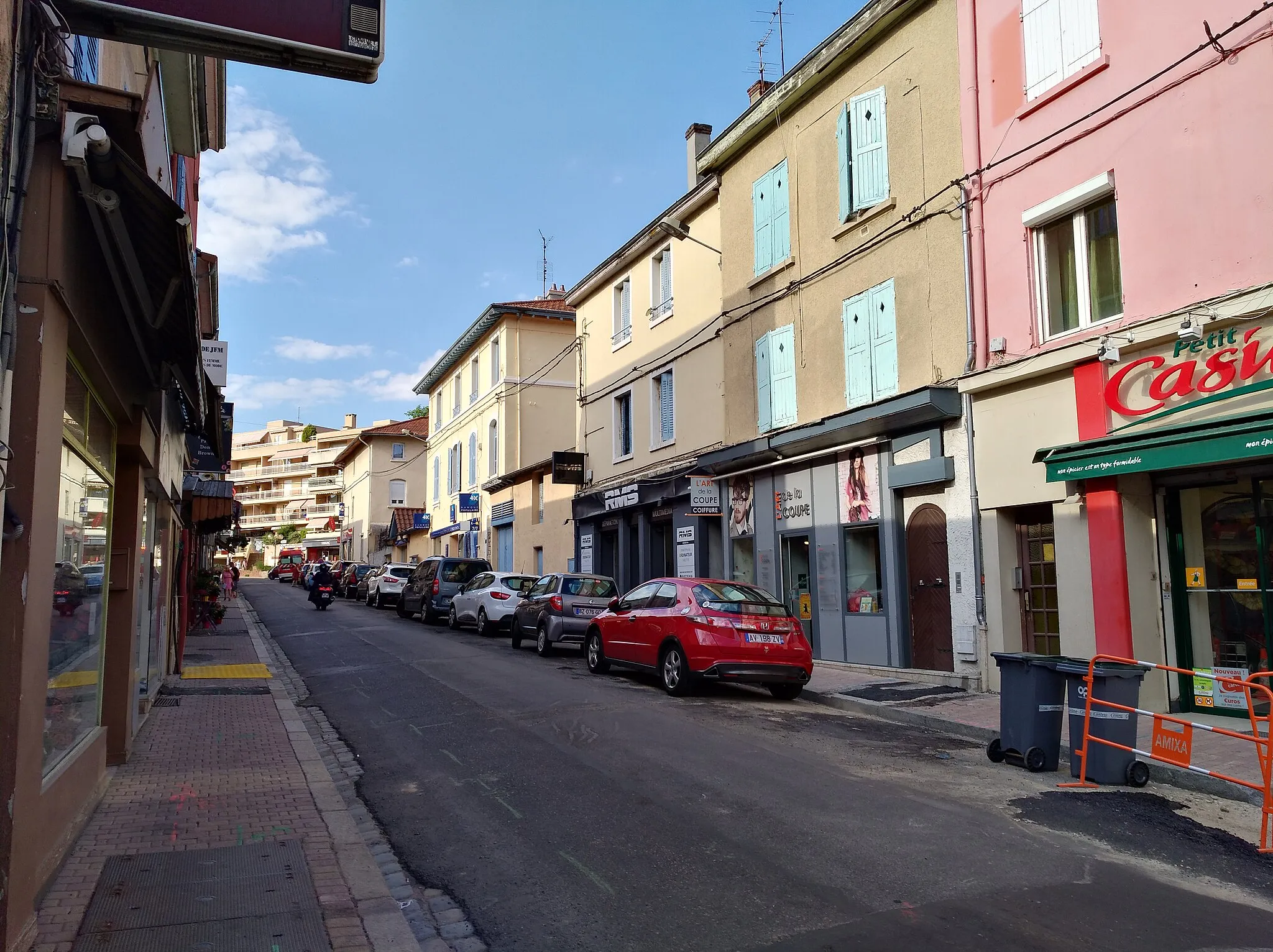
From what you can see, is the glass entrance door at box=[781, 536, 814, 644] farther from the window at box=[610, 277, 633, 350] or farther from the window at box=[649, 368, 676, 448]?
the window at box=[610, 277, 633, 350]

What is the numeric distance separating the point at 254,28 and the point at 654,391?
1969 centimetres

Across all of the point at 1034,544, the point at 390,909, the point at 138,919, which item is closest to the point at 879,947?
the point at 390,909

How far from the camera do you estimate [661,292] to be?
23609mm

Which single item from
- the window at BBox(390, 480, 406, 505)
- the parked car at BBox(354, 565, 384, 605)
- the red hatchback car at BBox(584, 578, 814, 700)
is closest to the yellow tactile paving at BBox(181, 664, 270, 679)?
the red hatchback car at BBox(584, 578, 814, 700)

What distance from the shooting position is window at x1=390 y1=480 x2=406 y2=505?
59594 mm

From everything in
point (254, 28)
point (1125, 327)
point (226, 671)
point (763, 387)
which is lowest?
point (226, 671)

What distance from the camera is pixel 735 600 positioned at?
12.4 metres

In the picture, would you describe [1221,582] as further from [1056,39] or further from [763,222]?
[763,222]

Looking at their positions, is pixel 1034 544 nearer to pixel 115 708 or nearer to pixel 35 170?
pixel 115 708

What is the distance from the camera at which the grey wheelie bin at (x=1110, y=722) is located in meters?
7.70

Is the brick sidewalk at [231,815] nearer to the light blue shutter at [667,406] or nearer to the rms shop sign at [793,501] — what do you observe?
the rms shop sign at [793,501]

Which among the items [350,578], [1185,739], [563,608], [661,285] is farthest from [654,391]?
[350,578]

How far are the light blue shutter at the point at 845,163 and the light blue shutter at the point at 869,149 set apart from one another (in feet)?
0.28

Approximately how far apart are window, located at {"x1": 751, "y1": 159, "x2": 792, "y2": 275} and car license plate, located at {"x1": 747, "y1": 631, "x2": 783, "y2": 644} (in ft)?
26.5
